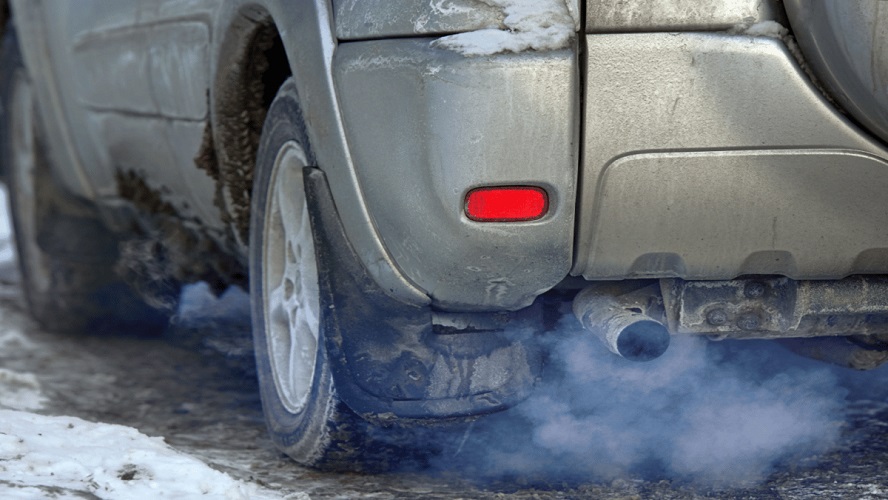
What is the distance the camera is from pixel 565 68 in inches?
83.9

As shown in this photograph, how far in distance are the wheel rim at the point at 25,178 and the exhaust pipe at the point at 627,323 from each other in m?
3.07

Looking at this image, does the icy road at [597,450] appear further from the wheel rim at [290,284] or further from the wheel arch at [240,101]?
the wheel arch at [240,101]

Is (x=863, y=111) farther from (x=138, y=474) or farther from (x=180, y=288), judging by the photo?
(x=180, y=288)

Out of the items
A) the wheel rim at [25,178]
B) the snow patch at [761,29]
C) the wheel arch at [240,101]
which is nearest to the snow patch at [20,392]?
the wheel arch at [240,101]

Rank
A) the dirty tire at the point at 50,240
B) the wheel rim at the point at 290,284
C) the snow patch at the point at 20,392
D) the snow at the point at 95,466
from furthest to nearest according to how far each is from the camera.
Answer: the dirty tire at the point at 50,240 → the snow patch at the point at 20,392 → the wheel rim at the point at 290,284 → the snow at the point at 95,466

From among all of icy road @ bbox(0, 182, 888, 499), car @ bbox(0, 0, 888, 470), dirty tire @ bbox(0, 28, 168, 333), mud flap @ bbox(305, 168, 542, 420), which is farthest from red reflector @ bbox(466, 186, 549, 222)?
dirty tire @ bbox(0, 28, 168, 333)

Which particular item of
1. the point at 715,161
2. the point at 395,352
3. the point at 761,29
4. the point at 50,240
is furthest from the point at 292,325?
the point at 50,240

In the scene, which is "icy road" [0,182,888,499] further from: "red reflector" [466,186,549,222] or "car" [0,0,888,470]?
"red reflector" [466,186,549,222]

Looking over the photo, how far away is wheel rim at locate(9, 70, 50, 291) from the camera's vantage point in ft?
15.9

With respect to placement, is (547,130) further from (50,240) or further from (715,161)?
(50,240)

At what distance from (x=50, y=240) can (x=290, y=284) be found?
7.21 ft

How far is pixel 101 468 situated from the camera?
102 inches

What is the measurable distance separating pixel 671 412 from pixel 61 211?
2858mm

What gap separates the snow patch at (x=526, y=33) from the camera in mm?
2137
